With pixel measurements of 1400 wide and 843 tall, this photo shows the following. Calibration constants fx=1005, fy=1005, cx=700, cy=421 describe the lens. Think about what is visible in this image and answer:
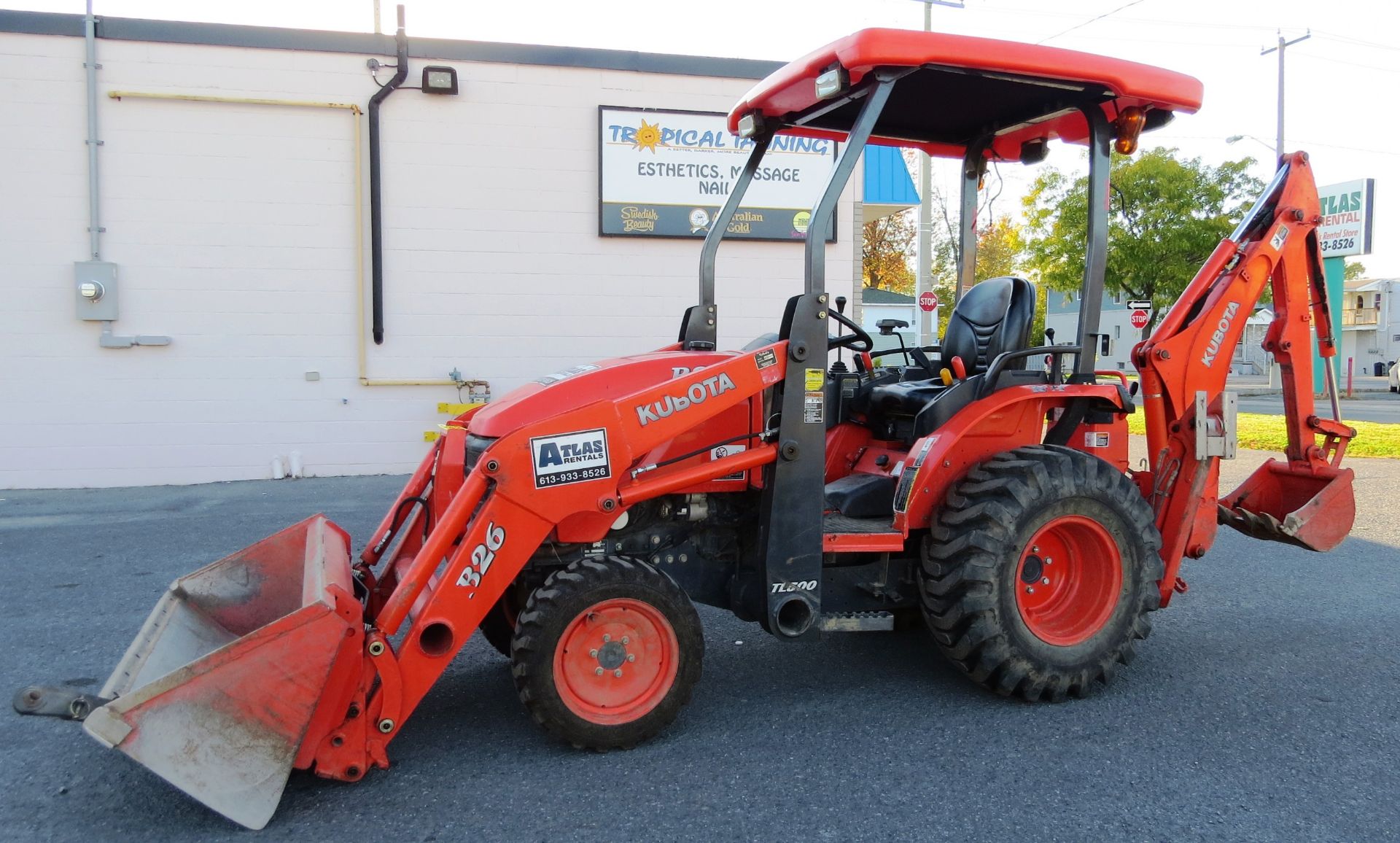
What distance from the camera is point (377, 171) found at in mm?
10273

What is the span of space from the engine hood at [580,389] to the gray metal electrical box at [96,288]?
24.9 feet

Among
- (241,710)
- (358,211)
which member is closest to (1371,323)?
(358,211)

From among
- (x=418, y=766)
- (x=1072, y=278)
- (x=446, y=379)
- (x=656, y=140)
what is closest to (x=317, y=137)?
(x=446, y=379)

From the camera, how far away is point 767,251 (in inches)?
442

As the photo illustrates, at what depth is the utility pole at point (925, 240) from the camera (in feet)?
50.9

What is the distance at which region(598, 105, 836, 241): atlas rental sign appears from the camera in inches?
427

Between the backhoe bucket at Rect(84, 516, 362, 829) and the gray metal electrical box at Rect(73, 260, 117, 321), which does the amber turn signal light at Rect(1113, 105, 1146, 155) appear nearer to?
the backhoe bucket at Rect(84, 516, 362, 829)

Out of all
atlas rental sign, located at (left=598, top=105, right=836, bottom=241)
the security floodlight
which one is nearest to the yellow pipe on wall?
the security floodlight

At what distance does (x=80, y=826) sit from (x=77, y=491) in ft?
26.7

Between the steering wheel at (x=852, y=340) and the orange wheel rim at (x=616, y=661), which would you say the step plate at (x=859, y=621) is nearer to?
→ the orange wheel rim at (x=616, y=661)

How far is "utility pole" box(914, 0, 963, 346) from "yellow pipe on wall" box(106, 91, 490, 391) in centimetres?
772

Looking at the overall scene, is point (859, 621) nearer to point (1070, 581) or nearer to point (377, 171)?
point (1070, 581)

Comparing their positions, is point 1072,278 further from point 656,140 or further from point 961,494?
point 961,494

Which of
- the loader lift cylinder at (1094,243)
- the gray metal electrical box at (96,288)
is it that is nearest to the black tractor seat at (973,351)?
the loader lift cylinder at (1094,243)
